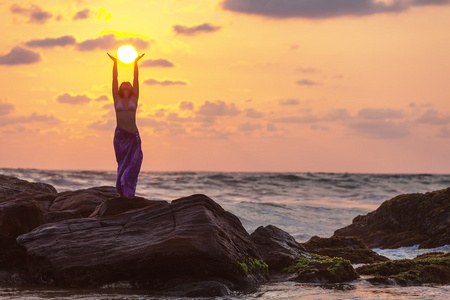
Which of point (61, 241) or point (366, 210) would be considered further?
point (366, 210)

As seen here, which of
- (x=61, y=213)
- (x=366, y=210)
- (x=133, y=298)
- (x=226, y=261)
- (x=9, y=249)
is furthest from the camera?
(x=366, y=210)

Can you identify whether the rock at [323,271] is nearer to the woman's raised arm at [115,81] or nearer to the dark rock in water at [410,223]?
the woman's raised arm at [115,81]

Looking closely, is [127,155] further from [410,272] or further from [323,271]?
[410,272]

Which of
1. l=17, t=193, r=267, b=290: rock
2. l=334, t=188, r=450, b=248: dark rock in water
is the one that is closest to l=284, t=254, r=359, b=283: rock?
l=17, t=193, r=267, b=290: rock

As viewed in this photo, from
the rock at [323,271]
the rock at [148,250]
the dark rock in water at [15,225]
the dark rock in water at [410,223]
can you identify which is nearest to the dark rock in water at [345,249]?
the rock at [323,271]

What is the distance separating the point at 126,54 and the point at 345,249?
22.3ft

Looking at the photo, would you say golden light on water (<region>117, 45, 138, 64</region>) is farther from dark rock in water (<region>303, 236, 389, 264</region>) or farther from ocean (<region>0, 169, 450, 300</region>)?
dark rock in water (<region>303, 236, 389, 264</region>)

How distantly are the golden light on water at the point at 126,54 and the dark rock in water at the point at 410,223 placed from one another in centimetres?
938

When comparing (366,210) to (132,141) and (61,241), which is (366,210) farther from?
(61,241)

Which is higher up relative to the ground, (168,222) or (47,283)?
(168,222)

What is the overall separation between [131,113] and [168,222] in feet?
11.9

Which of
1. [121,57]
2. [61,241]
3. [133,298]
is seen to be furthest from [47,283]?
[121,57]

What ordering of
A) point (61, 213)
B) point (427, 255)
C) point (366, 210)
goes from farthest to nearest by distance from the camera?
point (366, 210) < point (427, 255) < point (61, 213)

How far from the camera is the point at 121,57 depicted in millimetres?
13648
